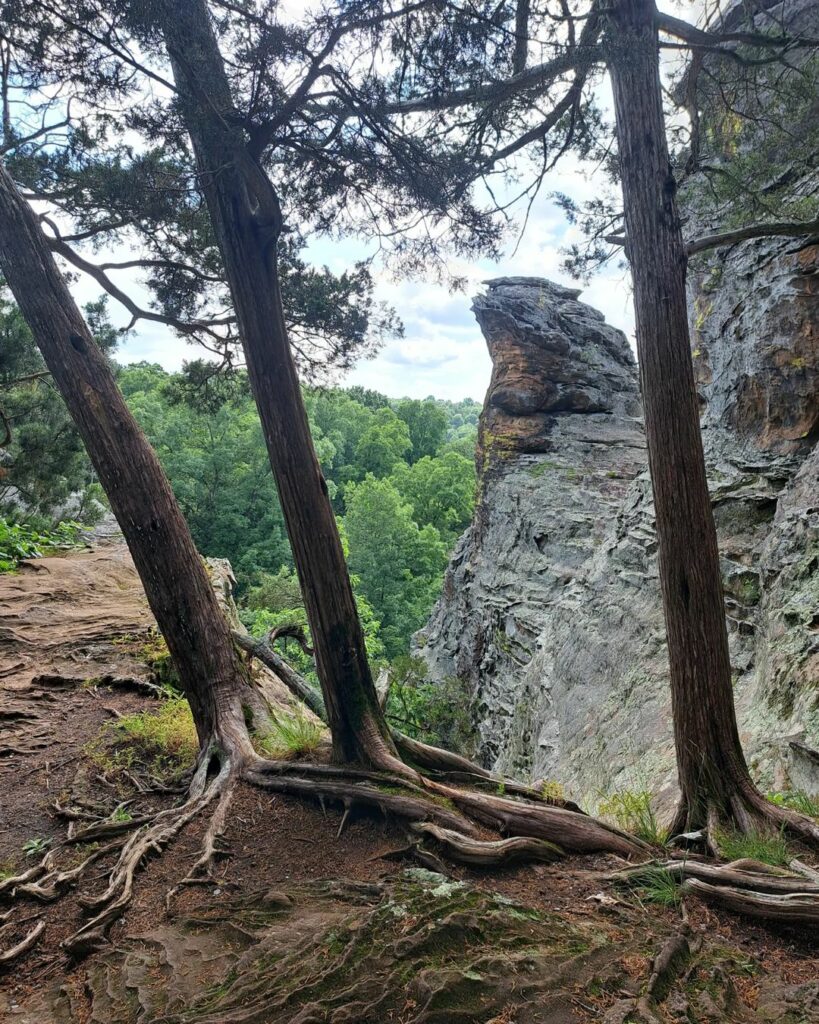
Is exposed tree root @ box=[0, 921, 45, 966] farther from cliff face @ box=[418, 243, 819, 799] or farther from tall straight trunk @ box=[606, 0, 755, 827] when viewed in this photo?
cliff face @ box=[418, 243, 819, 799]

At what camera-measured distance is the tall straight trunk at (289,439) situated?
365 centimetres

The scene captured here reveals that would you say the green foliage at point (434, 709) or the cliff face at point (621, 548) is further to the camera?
the green foliage at point (434, 709)

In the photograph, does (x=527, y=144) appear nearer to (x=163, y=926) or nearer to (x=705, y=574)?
(x=705, y=574)

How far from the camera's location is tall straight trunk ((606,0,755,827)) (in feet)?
12.7

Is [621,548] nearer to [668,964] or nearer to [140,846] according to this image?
[668,964]

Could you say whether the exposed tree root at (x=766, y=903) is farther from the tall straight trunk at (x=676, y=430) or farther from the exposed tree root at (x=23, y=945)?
the exposed tree root at (x=23, y=945)

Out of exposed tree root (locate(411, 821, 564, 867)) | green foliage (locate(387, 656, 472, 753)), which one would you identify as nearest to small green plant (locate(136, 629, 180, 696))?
exposed tree root (locate(411, 821, 564, 867))

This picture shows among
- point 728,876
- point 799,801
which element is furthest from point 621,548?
point 728,876

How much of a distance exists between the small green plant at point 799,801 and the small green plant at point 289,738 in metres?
3.19

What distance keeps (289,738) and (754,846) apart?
9.98ft

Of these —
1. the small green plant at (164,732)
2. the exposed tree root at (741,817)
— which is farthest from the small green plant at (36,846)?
the exposed tree root at (741,817)

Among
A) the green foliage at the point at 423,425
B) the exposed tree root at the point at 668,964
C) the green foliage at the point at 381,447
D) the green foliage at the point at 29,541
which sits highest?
the green foliage at the point at 423,425

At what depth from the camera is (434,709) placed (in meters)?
15.5

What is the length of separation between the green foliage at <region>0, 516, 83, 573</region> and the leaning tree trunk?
954 cm
